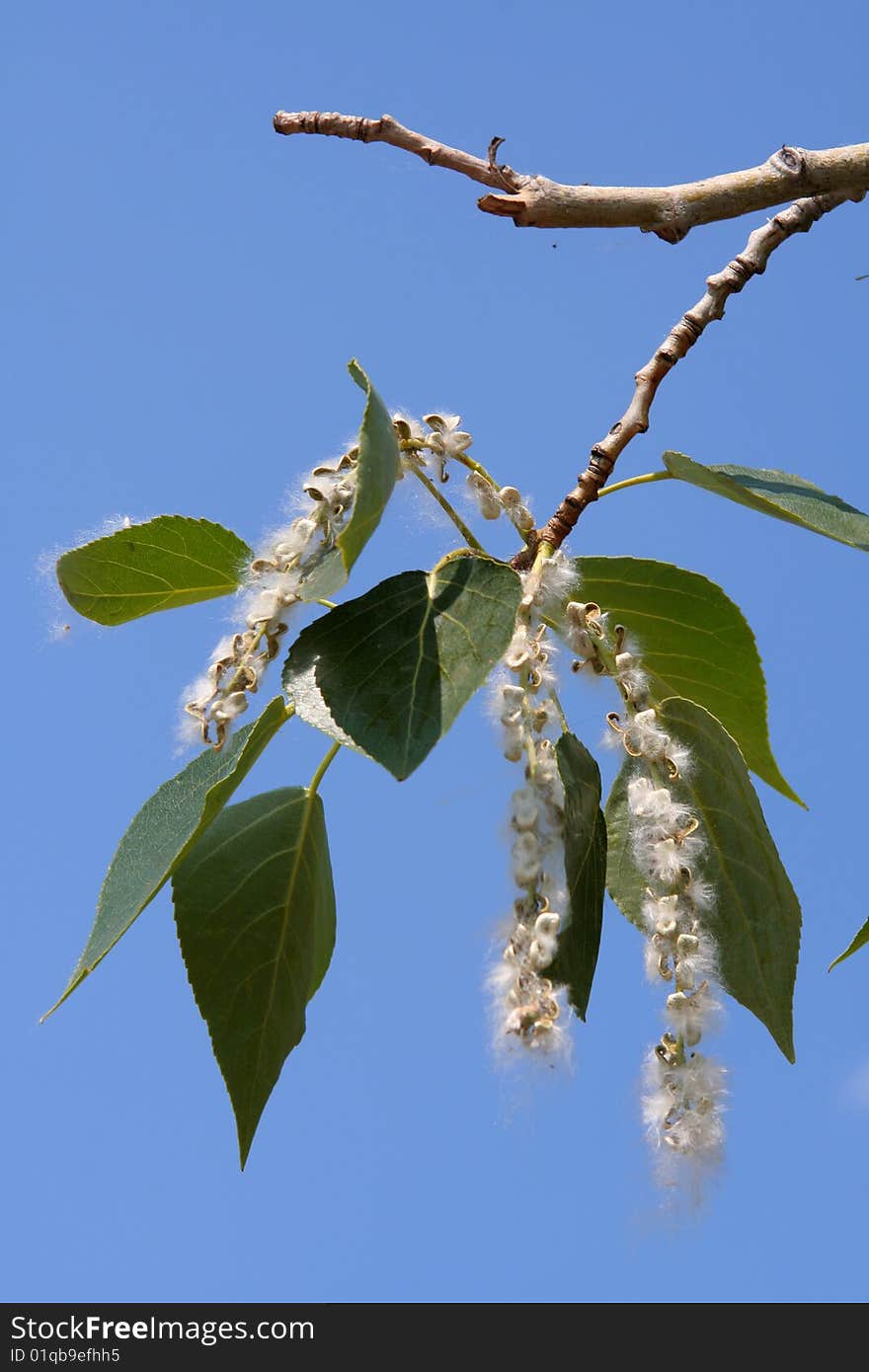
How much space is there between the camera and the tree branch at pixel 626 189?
125 centimetres

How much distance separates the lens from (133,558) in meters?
1.35

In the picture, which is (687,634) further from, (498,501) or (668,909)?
(668,909)

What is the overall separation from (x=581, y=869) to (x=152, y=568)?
0.47m

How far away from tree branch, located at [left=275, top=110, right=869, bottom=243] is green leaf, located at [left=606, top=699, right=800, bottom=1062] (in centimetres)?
42

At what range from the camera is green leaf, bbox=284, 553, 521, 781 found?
1.02m

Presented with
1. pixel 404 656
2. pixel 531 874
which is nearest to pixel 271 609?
pixel 404 656

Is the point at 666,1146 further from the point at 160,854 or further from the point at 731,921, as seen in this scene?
the point at 160,854

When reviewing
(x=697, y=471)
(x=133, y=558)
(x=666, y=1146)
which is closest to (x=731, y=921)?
(x=666, y=1146)

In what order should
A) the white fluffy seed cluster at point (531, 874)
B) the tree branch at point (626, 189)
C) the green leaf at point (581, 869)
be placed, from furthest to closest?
the tree branch at point (626, 189) → the green leaf at point (581, 869) → the white fluffy seed cluster at point (531, 874)

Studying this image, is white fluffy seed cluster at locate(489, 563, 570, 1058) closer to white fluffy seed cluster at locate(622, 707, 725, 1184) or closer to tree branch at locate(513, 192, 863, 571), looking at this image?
white fluffy seed cluster at locate(622, 707, 725, 1184)

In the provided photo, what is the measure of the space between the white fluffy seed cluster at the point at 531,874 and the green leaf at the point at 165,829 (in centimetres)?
22

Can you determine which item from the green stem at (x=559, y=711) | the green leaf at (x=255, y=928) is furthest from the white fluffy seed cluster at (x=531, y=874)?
the green leaf at (x=255, y=928)

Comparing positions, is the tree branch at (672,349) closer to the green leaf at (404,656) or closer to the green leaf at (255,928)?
the green leaf at (404,656)

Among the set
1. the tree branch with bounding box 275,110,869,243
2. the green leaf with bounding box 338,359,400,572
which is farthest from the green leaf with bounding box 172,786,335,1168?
the tree branch with bounding box 275,110,869,243
